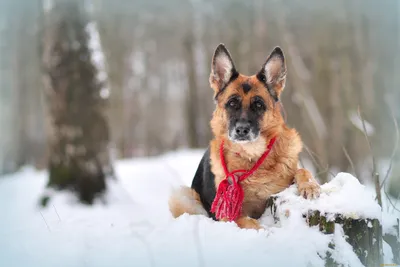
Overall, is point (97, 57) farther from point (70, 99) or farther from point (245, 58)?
point (245, 58)

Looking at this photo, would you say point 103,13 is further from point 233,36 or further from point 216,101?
point 216,101

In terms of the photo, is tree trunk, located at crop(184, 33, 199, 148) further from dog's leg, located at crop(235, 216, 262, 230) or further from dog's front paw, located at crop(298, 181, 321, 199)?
dog's front paw, located at crop(298, 181, 321, 199)

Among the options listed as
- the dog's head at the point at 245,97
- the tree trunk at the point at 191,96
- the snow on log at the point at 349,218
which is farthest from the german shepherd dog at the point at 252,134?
the tree trunk at the point at 191,96

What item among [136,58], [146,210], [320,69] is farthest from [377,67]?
[136,58]

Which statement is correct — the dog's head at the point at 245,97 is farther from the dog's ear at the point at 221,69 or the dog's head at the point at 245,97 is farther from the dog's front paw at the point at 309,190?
the dog's front paw at the point at 309,190

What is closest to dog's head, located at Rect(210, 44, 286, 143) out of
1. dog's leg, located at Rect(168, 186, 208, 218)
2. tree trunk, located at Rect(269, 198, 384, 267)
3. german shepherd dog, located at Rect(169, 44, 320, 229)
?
german shepherd dog, located at Rect(169, 44, 320, 229)

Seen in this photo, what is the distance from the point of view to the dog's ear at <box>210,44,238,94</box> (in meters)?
4.10

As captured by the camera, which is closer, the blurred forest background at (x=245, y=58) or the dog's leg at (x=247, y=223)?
the dog's leg at (x=247, y=223)

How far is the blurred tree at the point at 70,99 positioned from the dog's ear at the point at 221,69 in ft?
11.9

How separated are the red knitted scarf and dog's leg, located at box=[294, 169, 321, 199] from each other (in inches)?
14.9

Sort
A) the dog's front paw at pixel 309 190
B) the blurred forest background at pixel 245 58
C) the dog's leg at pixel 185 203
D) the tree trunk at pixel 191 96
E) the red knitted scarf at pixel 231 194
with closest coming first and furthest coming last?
the dog's front paw at pixel 309 190
the red knitted scarf at pixel 231 194
the dog's leg at pixel 185 203
the blurred forest background at pixel 245 58
the tree trunk at pixel 191 96

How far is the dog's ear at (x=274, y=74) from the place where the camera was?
13.3 ft

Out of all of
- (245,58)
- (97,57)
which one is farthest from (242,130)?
(245,58)

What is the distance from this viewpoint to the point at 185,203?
4.46 m
